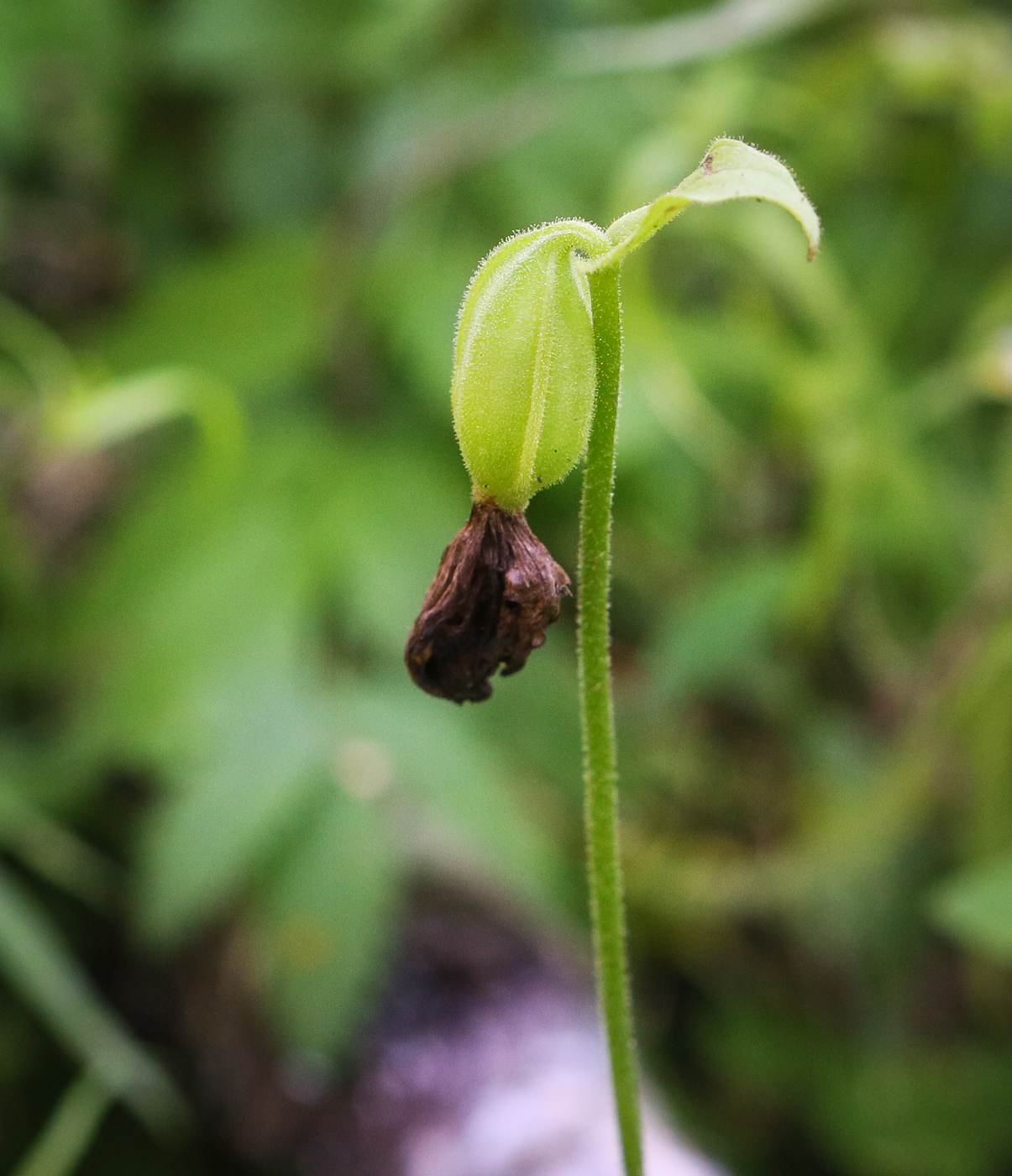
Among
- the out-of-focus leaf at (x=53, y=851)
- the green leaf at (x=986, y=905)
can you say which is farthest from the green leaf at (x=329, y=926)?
the green leaf at (x=986, y=905)

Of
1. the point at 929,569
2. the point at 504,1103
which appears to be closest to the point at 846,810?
the point at 929,569

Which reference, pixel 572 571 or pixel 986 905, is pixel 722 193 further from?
pixel 572 571

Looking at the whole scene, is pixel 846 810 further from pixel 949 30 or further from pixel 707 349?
pixel 949 30

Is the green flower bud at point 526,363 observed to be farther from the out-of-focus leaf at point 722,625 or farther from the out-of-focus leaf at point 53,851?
the out-of-focus leaf at point 53,851

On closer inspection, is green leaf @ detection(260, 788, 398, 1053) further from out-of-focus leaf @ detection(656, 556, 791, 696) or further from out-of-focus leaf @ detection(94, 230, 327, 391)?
out-of-focus leaf @ detection(94, 230, 327, 391)

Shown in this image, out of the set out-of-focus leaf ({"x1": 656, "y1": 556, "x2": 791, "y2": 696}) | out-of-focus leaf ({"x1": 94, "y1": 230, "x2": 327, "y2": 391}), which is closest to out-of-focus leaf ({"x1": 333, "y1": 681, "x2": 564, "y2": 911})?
out-of-focus leaf ({"x1": 656, "y1": 556, "x2": 791, "y2": 696})

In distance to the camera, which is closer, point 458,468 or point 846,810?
point 846,810
